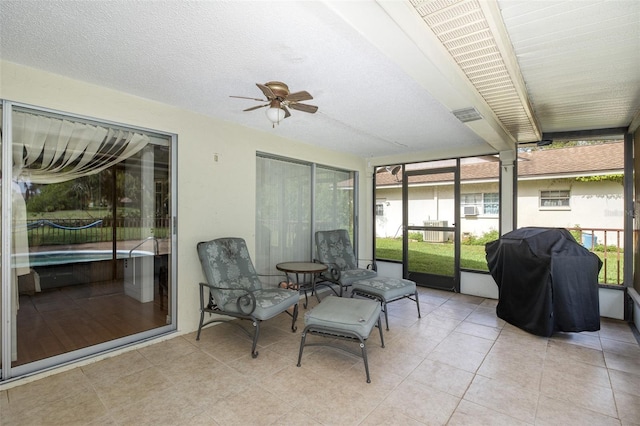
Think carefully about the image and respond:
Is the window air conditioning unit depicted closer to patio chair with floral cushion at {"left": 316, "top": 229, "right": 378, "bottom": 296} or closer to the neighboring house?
the neighboring house

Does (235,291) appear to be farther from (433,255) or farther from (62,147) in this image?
(433,255)

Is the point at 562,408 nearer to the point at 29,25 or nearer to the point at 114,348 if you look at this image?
the point at 114,348

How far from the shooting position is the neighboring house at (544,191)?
13.3 ft

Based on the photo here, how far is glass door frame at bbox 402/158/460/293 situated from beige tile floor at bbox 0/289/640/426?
6.25 feet

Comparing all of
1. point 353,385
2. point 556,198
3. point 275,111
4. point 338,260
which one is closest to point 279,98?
point 275,111

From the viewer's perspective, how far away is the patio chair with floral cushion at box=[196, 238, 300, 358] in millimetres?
2957

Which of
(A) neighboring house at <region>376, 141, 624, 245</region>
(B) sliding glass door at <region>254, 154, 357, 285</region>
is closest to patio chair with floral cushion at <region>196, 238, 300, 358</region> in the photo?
(B) sliding glass door at <region>254, 154, 357, 285</region>

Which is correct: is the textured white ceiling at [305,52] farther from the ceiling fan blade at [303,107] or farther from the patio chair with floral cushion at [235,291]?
the patio chair with floral cushion at [235,291]

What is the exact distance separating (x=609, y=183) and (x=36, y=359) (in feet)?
21.8

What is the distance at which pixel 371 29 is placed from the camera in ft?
5.24

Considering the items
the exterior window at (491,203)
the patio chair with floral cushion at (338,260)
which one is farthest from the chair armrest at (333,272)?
the exterior window at (491,203)

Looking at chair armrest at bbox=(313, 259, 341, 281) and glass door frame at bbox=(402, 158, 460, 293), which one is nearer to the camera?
chair armrest at bbox=(313, 259, 341, 281)

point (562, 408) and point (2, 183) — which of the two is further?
point (2, 183)

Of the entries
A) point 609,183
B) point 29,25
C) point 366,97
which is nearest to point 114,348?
point 29,25
